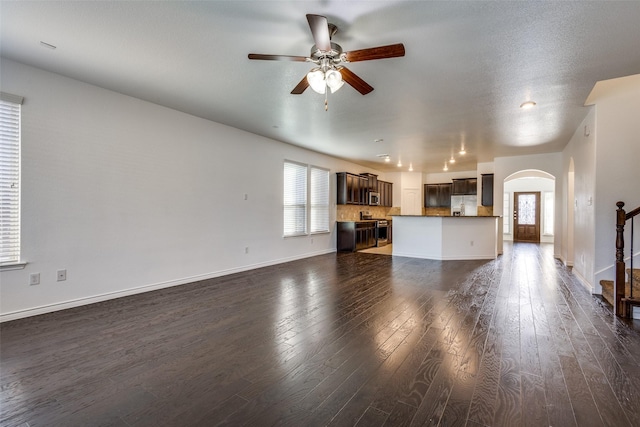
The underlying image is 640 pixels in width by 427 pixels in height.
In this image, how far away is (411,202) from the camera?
1114 centimetres

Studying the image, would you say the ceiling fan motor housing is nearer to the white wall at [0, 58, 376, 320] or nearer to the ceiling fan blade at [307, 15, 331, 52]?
the ceiling fan blade at [307, 15, 331, 52]

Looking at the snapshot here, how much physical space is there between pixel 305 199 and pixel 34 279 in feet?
16.0

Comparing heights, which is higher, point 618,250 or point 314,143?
point 314,143

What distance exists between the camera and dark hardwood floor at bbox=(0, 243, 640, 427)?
164cm

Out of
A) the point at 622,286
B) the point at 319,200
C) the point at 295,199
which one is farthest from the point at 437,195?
the point at 622,286

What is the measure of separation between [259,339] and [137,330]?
1.24 m

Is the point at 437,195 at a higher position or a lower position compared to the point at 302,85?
lower

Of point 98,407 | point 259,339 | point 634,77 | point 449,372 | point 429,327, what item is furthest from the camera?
point 634,77

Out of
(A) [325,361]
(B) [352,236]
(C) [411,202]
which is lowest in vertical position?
(A) [325,361]

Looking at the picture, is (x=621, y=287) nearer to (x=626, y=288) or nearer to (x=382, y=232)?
(x=626, y=288)

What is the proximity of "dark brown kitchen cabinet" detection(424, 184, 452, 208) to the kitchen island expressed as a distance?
3434 millimetres

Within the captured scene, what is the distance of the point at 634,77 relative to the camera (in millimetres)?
3582

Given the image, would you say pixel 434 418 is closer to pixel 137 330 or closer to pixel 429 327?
pixel 429 327

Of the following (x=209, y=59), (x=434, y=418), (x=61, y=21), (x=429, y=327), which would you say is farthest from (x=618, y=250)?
(x=61, y=21)
